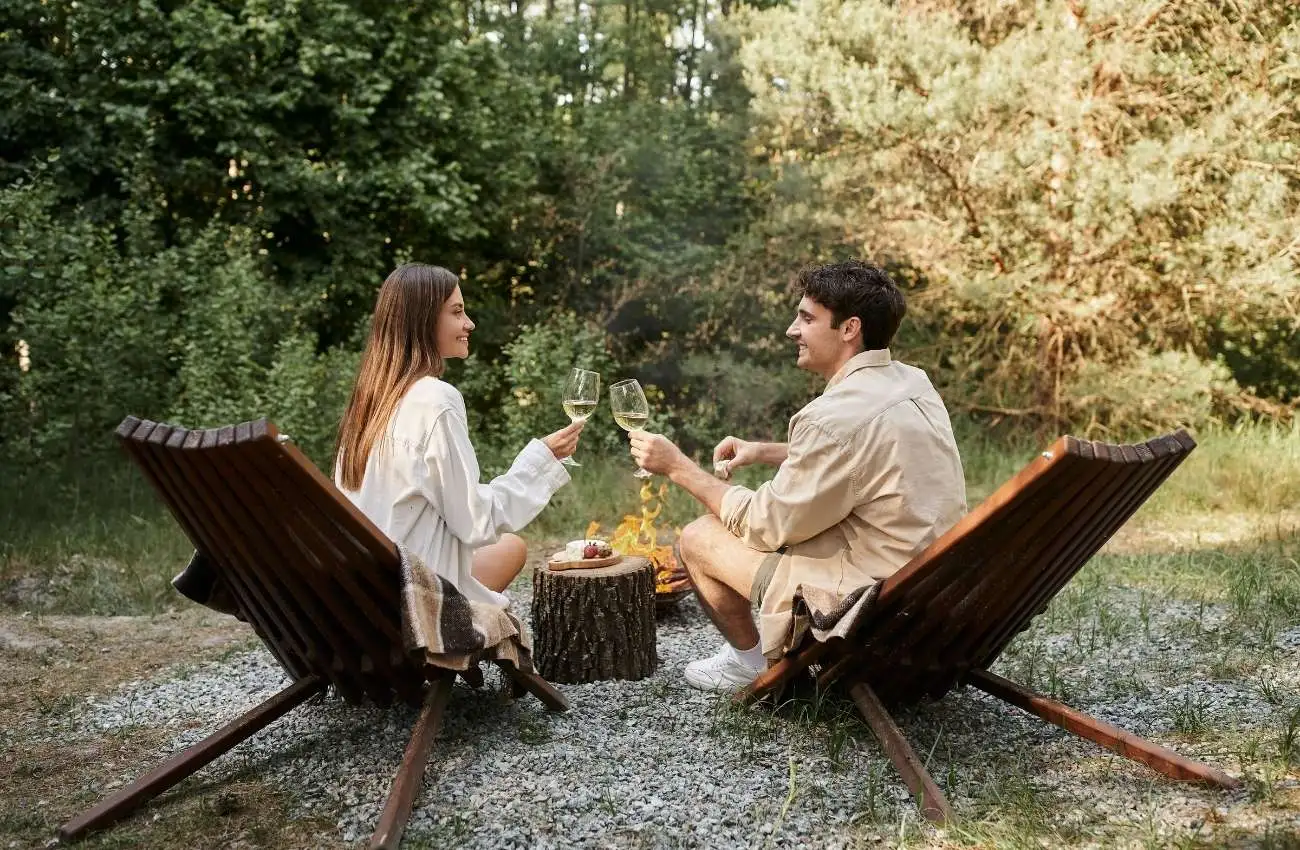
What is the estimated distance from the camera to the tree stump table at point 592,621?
397cm

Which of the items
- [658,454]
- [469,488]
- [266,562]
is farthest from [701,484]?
[266,562]

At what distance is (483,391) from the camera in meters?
10.8

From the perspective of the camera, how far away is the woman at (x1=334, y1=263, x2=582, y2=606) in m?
3.34

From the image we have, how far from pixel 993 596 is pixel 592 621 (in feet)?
4.82

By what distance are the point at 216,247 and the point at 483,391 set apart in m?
2.67

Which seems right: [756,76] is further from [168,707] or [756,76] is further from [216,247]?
[168,707]

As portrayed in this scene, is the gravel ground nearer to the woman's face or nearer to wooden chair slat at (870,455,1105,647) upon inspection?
wooden chair slat at (870,455,1105,647)

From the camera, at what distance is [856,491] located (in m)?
3.15

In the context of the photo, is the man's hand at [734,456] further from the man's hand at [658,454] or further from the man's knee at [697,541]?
the man's hand at [658,454]

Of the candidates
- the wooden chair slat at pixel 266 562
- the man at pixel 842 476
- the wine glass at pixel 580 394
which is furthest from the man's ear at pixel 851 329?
the wooden chair slat at pixel 266 562

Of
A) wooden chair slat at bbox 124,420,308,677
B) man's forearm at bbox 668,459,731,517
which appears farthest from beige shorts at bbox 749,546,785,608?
wooden chair slat at bbox 124,420,308,677

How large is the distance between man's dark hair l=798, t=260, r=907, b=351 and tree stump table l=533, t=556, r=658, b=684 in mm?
1244

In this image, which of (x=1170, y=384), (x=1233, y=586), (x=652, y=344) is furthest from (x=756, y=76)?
(x=1233, y=586)

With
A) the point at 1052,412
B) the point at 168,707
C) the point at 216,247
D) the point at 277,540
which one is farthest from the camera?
the point at 1052,412
